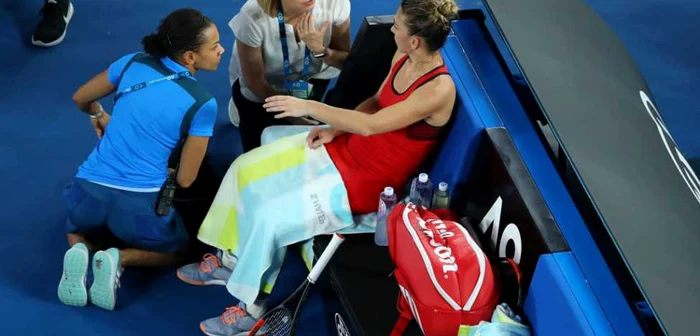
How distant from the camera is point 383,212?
10.9 ft

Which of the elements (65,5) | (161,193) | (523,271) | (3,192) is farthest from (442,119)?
(65,5)

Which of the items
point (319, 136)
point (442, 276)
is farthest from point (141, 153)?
point (442, 276)

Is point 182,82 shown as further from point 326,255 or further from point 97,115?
point 326,255

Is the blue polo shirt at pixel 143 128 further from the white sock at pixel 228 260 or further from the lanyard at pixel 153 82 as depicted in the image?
the white sock at pixel 228 260

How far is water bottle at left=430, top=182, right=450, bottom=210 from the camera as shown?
3.28 metres

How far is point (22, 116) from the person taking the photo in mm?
4629

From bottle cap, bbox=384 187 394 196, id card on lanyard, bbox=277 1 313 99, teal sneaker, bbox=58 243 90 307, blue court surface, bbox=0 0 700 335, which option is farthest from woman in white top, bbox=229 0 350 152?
teal sneaker, bbox=58 243 90 307

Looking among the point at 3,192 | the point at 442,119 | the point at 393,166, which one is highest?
the point at 442,119

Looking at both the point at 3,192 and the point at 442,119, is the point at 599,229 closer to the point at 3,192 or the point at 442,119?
the point at 442,119

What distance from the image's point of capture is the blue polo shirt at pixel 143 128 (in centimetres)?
325

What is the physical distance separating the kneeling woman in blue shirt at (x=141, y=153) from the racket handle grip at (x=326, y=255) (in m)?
0.72

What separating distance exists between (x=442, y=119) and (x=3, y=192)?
7.97ft

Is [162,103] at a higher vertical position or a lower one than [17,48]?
higher

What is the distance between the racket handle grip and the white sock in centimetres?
53
